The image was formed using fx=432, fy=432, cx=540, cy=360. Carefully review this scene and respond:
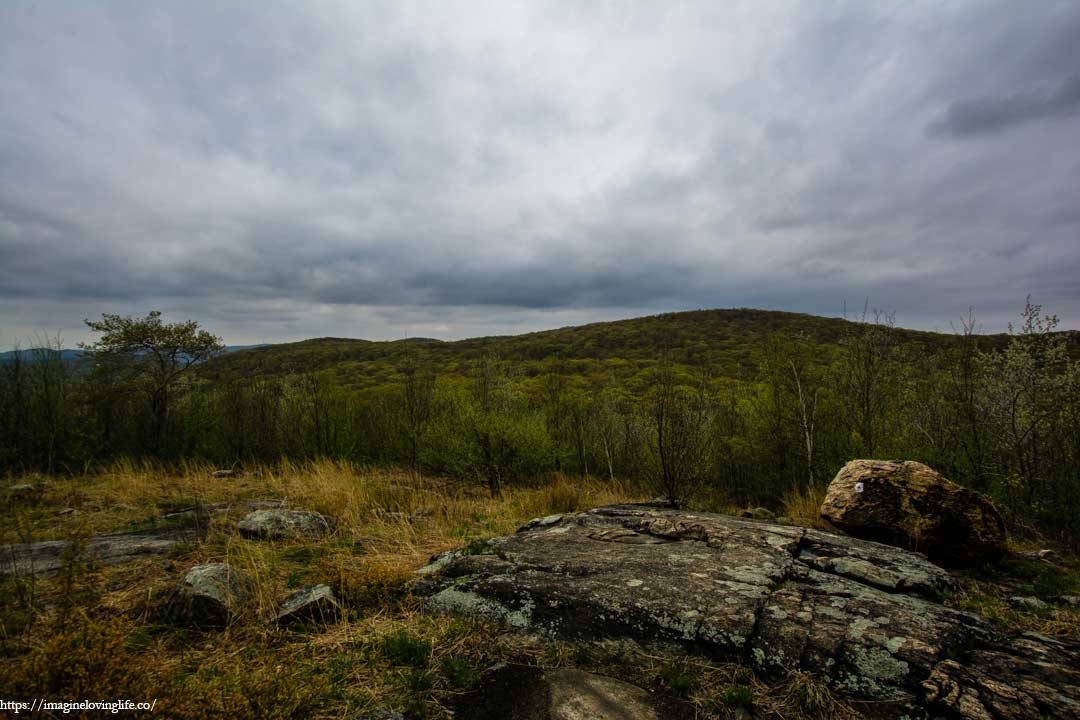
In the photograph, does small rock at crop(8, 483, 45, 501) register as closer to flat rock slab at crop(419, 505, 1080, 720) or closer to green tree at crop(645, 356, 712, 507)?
flat rock slab at crop(419, 505, 1080, 720)

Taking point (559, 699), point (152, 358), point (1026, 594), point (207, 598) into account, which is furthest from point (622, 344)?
point (559, 699)

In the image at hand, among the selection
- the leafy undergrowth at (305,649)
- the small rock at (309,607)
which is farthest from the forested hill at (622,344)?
the small rock at (309,607)

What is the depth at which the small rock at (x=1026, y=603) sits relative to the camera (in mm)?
4406

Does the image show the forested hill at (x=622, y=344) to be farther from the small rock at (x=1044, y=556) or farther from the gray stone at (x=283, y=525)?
the gray stone at (x=283, y=525)

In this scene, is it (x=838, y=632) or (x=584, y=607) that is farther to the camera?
(x=584, y=607)

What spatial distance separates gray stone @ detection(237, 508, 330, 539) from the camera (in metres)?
6.09

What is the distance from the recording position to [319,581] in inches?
178

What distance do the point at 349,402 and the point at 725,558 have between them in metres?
16.3

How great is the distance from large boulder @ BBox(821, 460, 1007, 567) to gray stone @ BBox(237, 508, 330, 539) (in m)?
7.46

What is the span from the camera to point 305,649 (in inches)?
134

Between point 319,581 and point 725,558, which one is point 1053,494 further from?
point 319,581

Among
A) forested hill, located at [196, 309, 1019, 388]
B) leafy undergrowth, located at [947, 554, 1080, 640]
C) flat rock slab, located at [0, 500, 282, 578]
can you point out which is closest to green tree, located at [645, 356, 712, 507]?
leafy undergrowth, located at [947, 554, 1080, 640]

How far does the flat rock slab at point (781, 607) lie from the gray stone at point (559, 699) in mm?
527

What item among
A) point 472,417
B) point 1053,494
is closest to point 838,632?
point 1053,494
